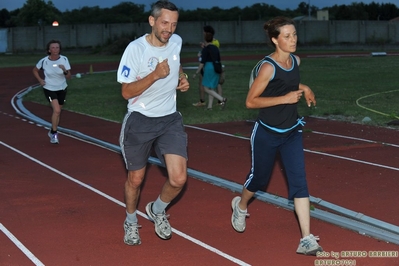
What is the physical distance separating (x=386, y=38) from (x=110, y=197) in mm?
68061

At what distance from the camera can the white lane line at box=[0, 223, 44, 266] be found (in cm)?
646

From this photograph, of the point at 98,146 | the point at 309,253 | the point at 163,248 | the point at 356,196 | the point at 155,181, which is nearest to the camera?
the point at 309,253

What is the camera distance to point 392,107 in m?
18.4

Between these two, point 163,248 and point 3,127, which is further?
point 3,127

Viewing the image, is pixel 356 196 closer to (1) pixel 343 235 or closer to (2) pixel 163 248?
(1) pixel 343 235

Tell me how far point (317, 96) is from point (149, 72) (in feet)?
51.0

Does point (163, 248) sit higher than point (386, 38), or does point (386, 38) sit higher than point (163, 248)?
point (386, 38)

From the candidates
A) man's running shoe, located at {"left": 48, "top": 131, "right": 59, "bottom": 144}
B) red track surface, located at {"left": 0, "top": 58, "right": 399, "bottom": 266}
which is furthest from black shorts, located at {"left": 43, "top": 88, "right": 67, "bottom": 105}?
red track surface, located at {"left": 0, "top": 58, "right": 399, "bottom": 266}

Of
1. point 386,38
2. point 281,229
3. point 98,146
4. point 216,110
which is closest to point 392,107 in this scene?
point 216,110

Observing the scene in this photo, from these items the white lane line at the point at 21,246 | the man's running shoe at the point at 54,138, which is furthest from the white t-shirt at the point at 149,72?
the man's running shoe at the point at 54,138

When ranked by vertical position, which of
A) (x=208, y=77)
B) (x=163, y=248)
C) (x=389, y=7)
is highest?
(x=389, y=7)

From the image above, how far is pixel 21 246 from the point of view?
6.93 m

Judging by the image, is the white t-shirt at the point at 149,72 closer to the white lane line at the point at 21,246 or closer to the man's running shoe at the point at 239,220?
the man's running shoe at the point at 239,220

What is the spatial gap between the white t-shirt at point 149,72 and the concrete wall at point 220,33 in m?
64.0
